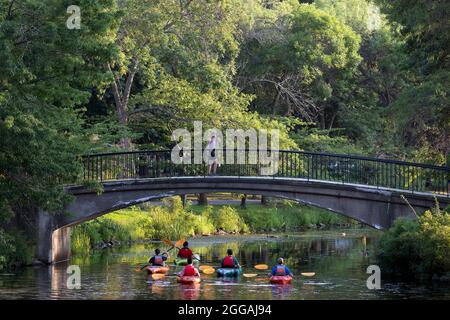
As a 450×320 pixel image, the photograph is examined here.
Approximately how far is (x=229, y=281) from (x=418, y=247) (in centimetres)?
559

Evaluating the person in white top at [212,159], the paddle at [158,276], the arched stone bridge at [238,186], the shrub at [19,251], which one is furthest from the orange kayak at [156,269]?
the person in white top at [212,159]

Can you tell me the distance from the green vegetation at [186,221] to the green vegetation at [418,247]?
14.6 meters

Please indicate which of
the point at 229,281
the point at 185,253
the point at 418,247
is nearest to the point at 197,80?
the point at 185,253

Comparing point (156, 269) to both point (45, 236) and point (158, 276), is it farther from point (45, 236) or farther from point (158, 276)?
point (45, 236)

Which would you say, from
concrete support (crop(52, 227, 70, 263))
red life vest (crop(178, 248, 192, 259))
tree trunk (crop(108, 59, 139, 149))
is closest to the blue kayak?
red life vest (crop(178, 248, 192, 259))

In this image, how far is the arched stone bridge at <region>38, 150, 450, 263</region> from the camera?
36.7 meters

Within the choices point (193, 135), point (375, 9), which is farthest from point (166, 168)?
point (375, 9)

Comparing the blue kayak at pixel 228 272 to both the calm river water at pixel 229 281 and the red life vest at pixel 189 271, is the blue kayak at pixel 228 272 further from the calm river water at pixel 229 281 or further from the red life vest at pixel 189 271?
the red life vest at pixel 189 271

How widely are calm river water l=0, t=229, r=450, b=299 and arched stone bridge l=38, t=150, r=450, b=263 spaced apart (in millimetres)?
1669

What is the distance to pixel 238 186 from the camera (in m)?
39.1

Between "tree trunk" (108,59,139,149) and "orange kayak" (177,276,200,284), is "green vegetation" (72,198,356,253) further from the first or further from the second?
"orange kayak" (177,276,200,284)

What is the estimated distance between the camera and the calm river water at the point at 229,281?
29266mm

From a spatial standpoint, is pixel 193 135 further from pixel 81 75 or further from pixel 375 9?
pixel 375 9

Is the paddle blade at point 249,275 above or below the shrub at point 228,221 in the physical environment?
below
